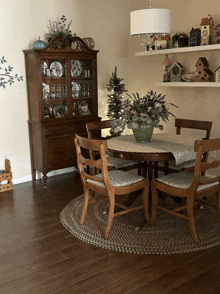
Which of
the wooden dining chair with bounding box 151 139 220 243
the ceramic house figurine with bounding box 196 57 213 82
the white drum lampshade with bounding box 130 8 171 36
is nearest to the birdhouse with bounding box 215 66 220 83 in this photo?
the ceramic house figurine with bounding box 196 57 213 82

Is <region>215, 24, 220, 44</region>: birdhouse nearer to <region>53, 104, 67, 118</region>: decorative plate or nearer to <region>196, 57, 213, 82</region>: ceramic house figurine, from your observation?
<region>196, 57, 213, 82</region>: ceramic house figurine

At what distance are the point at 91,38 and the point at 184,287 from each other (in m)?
3.73

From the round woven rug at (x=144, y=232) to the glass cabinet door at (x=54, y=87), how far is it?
61.1 inches

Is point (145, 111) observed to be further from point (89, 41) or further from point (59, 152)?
point (89, 41)

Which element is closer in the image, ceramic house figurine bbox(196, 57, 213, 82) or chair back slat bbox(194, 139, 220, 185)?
chair back slat bbox(194, 139, 220, 185)

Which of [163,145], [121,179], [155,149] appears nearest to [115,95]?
[163,145]

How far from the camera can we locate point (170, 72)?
4.80 meters

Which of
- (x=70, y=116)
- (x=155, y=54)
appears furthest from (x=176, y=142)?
(x=155, y=54)

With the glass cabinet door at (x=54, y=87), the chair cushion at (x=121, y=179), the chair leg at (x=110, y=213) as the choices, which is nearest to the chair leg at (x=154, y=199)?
the chair cushion at (x=121, y=179)

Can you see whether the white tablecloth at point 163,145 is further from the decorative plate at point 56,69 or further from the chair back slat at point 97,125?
the decorative plate at point 56,69

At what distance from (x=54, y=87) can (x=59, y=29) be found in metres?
0.93

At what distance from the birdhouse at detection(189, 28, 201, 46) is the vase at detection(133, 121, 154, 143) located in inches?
69.6

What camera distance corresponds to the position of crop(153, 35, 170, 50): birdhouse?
190 inches

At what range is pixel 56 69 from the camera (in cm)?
440
